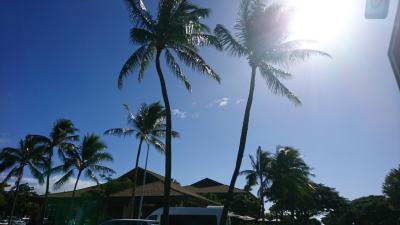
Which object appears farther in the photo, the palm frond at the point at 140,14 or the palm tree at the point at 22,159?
the palm tree at the point at 22,159

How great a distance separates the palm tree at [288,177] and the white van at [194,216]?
19.6 metres

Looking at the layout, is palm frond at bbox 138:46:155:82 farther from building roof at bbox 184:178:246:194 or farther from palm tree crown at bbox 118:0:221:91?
building roof at bbox 184:178:246:194

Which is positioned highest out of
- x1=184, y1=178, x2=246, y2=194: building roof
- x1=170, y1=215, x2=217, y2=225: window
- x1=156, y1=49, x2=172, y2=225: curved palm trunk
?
x1=184, y1=178, x2=246, y2=194: building roof

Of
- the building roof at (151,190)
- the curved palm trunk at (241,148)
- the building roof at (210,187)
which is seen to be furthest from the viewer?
the building roof at (210,187)

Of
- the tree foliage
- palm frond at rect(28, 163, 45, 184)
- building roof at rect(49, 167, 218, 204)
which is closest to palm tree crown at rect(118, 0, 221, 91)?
building roof at rect(49, 167, 218, 204)

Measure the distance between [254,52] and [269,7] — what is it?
2.29 metres

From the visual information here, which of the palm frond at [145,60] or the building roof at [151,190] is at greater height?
the palm frond at [145,60]

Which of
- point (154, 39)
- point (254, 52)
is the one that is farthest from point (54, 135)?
point (254, 52)

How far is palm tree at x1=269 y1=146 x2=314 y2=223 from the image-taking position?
39500 mm

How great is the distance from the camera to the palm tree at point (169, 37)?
644 inches

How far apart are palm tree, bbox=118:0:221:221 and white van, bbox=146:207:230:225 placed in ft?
27.1

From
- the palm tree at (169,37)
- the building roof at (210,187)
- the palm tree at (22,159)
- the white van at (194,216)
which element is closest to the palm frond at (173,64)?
the palm tree at (169,37)

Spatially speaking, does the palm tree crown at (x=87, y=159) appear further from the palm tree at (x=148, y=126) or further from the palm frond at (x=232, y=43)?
the palm frond at (x=232, y=43)

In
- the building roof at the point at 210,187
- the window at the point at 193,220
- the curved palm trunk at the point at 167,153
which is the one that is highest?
the building roof at the point at 210,187
